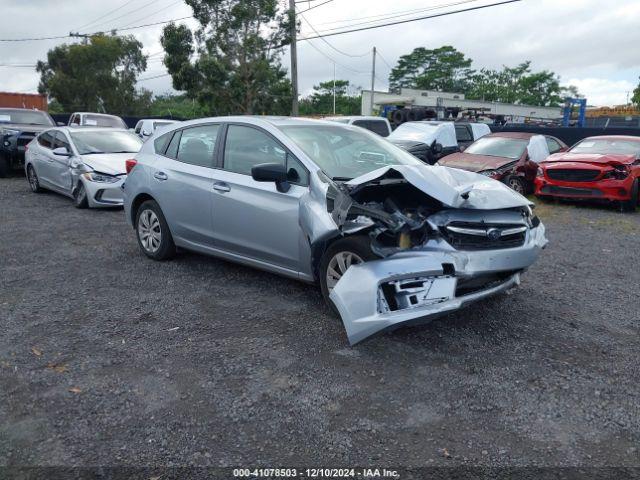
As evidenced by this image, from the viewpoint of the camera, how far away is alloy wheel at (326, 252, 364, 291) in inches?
155

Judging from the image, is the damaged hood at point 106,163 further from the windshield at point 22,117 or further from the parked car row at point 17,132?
the windshield at point 22,117

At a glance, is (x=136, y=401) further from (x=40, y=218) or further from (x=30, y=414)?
(x=40, y=218)

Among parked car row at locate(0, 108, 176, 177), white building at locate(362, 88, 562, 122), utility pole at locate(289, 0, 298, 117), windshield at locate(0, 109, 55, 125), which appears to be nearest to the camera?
parked car row at locate(0, 108, 176, 177)

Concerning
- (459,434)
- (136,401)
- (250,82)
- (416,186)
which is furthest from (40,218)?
(250,82)

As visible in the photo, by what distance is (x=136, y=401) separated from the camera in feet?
10.2

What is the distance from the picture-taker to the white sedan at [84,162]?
923cm

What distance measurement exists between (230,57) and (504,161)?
60.2 ft

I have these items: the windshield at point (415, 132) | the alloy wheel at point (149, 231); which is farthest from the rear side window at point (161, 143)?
the windshield at point (415, 132)

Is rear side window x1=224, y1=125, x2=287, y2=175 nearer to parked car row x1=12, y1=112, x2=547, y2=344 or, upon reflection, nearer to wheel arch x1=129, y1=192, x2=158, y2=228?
parked car row x1=12, y1=112, x2=547, y2=344

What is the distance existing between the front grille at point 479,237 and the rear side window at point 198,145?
2605 millimetres

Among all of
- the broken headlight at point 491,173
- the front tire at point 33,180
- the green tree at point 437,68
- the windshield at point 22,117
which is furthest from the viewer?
the green tree at point 437,68

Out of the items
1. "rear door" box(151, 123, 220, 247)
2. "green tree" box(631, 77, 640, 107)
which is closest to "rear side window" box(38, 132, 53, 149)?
"rear door" box(151, 123, 220, 247)

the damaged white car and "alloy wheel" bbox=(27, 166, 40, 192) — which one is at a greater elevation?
the damaged white car

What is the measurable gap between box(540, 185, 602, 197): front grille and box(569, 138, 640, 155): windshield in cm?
116
